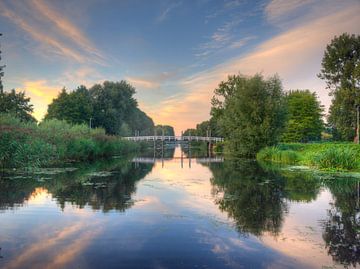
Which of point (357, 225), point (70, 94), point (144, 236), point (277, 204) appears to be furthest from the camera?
point (70, 94)

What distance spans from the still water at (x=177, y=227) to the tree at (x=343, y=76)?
4011 cm

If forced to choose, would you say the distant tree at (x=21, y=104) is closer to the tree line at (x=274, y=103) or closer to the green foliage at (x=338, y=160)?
the tree line at (x=274, y=103)

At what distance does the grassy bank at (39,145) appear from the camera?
24.3 metres

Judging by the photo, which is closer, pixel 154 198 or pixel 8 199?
pixel 8 199

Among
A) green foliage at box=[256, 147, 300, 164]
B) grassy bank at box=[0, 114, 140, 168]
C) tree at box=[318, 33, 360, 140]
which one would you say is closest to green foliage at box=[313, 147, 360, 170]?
green foliage at box=[256, 147, 300, 164]

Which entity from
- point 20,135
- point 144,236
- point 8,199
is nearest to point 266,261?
point 144,236

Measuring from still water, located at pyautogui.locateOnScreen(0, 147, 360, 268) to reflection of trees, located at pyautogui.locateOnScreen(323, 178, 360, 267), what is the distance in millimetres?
23

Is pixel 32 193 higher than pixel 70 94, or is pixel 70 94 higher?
pixel 70 94

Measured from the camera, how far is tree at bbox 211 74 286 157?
44.0 metres

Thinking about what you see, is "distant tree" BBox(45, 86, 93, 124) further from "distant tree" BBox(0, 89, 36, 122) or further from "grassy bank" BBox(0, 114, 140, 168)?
"grassy bank" BBox(0, 114, 140, 168)

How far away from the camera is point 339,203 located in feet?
43.3

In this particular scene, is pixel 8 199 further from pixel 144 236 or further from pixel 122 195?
pixel 144 236

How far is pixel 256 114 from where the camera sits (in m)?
43.9

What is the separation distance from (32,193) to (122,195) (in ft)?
12.9
